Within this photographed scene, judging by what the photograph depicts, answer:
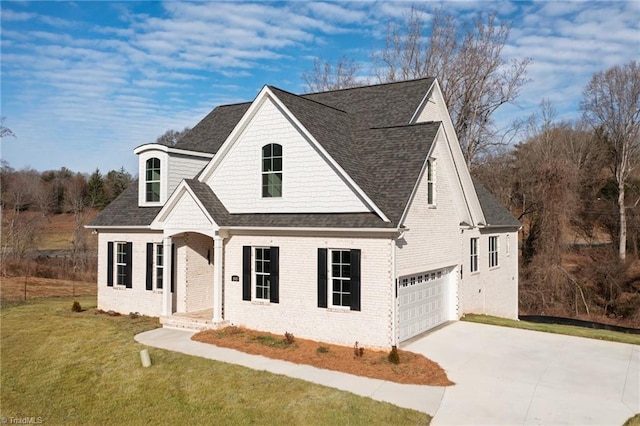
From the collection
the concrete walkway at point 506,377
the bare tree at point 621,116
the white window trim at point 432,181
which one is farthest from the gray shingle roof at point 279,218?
the bare tree at point 621,116

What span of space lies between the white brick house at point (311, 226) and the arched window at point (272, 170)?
4 centimetres

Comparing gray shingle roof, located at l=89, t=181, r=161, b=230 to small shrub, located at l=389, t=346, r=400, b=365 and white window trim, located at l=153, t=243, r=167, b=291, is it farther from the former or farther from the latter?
small shrub, located at l=389, t=346, r=400, b=365

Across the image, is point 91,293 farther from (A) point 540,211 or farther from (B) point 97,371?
(A) point 540,211

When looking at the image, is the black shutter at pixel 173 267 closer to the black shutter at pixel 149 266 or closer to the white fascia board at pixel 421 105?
the black shutter at pixel 149 266

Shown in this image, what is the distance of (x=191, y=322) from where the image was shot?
16297 mm

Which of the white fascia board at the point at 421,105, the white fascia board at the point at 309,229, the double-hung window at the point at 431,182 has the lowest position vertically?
the white fascia board at the point at 309,229

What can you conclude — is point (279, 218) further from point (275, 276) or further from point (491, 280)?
point (491, 280)

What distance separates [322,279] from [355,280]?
3.54ft

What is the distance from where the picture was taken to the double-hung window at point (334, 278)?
14125mm

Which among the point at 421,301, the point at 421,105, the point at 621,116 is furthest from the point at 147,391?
the point at 621,116

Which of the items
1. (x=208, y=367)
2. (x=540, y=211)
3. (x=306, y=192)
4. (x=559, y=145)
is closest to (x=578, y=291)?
(x=540, y=211)

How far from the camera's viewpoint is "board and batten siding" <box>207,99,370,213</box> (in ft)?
48.1

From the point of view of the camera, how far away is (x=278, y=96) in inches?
619

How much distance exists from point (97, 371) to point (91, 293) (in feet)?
55.0
